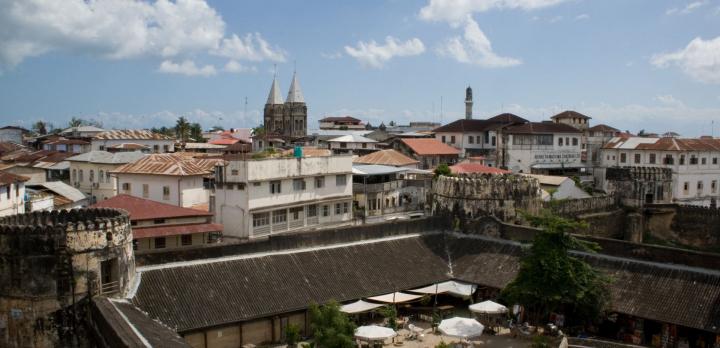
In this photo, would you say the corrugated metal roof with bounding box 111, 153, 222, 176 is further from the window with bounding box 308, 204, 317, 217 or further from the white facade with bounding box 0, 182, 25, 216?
the window with bounding box 308, 204, 317, 217

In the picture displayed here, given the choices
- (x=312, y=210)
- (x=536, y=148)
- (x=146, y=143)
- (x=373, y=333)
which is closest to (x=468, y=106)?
(x=536, y=148)

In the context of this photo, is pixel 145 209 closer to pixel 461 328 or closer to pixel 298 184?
pixel 298 184

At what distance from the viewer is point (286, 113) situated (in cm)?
10094

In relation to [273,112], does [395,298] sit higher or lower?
lower

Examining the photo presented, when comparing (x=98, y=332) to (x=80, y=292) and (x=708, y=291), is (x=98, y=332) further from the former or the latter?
(x=708, y=291)

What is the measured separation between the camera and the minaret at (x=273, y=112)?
10175 centimetres

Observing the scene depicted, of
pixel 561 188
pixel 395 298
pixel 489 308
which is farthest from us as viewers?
pixel 561 188

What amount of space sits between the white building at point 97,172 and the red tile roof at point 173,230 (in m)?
20.0

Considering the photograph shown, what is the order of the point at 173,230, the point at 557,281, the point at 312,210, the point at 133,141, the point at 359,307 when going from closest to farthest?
the point at 557,281
the point at 359,307
the point at 173,230
the point at 312,210
the point at 133,141

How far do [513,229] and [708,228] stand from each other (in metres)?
20.1

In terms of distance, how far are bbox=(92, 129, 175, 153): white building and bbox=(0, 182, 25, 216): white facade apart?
35.0 meters

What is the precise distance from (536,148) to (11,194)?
50593 mm

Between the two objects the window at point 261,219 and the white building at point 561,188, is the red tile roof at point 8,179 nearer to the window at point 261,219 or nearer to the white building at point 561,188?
the window at point 261,219

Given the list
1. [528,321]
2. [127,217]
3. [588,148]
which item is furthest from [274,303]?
[588,148]
